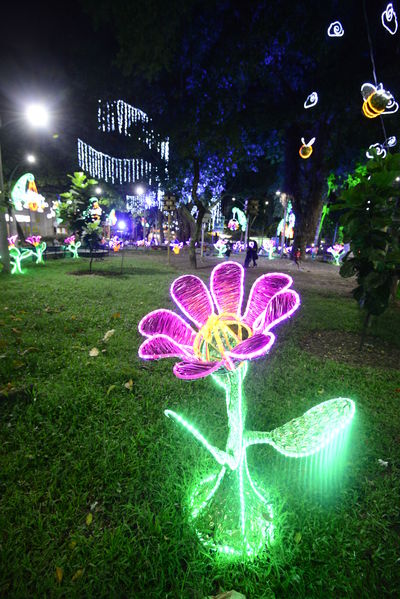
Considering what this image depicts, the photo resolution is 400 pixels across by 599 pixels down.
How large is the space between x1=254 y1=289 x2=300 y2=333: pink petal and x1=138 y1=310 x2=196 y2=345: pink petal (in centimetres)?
43

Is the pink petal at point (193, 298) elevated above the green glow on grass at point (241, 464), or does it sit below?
above

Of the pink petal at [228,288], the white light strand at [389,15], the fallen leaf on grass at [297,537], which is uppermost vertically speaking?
the white light strand at [389,15]

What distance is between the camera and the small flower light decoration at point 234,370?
49.9 inches

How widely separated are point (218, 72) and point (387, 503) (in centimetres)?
899

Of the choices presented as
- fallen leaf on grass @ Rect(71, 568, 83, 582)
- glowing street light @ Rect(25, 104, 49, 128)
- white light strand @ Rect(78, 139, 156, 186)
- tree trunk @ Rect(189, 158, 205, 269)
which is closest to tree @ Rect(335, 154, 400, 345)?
fallen leaf on grass @ Rect(71, 568, 83, 582)

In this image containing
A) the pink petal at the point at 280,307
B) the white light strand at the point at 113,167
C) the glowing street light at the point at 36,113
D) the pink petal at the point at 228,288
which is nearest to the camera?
the pink petal at the point at 280,307

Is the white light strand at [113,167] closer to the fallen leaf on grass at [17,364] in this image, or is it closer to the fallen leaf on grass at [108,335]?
the fallen leaf on grass at [108,335]

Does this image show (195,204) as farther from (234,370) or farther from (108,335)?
(234,370)

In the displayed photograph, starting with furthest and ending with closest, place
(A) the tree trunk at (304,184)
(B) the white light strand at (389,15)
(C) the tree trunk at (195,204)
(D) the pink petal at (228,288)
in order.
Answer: (A) the tree trunk at (304,184)
(C) the tree trunk at (195,204)
(B) the white light strand at (389,15)
(D) the pink petal at (228,288)

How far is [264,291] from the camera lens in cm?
148

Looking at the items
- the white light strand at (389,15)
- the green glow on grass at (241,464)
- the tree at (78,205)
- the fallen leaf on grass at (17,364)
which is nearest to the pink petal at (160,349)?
the green glow on grass at (241,464)

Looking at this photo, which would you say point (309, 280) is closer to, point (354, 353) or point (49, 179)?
point (354, 353)

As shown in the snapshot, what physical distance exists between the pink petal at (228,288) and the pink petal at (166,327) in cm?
25

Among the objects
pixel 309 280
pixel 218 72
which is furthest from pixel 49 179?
pixel 309 280
